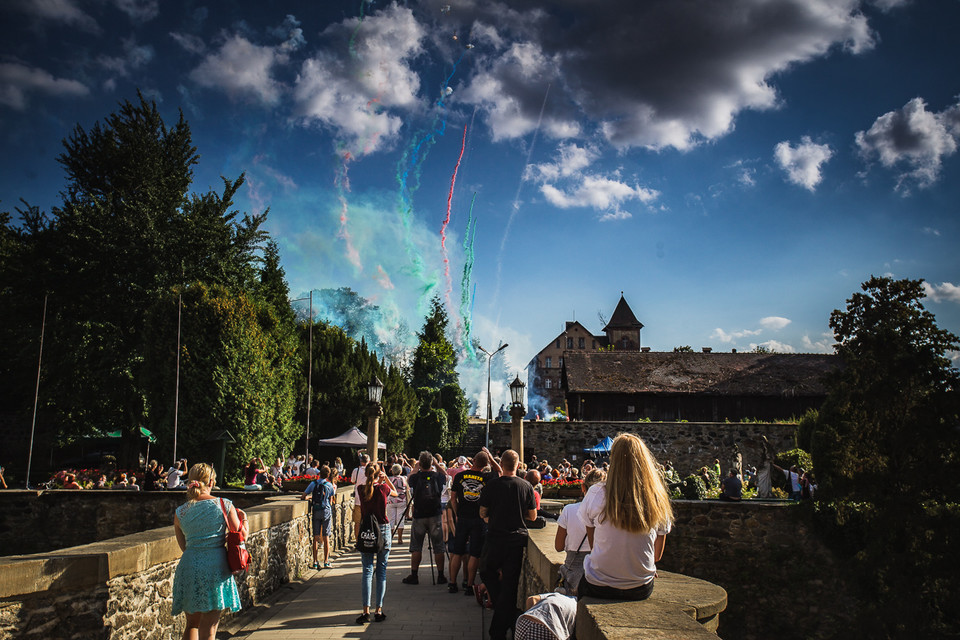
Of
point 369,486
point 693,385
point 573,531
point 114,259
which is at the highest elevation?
point 114,259

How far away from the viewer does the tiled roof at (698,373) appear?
135 ft

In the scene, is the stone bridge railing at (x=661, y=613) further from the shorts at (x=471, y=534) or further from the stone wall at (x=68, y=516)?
the stone wall at (x=68, y=516)

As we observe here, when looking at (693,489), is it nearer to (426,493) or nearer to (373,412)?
(373,412)

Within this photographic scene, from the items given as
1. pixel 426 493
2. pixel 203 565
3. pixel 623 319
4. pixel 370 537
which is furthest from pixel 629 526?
pixel 623 319

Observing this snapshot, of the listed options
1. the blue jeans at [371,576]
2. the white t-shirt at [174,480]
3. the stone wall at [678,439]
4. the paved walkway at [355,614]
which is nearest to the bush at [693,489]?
the paved walkway at [355,614]

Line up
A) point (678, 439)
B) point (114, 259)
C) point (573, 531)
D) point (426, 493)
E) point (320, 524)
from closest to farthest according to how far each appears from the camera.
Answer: point (573, 531) → point (426, 493) → point (320, 524) → point (114, 259) → point (678, 439)

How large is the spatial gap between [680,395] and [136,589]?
39071mm

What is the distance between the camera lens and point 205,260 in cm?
2866

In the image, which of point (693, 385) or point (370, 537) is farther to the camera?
point (693, 385)

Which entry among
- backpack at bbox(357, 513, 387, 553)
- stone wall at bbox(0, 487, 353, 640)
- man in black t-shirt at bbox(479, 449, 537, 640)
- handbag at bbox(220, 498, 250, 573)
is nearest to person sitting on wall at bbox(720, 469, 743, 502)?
man in black t-shirt at bbox(479, 449, 537, 640)

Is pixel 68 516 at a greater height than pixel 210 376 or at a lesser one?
lesser

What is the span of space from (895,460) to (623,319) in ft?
229

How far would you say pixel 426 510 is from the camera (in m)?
9.93

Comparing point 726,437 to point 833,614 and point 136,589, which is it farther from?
point 136,589
